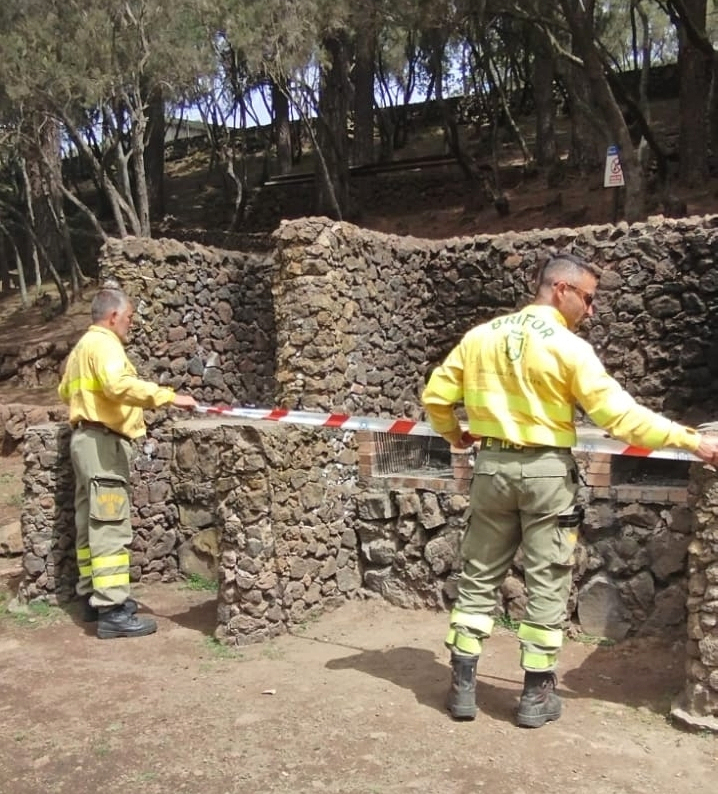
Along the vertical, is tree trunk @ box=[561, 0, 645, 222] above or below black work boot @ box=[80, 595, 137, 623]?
above

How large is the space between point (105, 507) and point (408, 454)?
199 centimetres

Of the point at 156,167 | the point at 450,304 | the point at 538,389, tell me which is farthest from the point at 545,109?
the point at 538,389

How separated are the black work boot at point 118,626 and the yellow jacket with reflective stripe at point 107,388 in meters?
1.05

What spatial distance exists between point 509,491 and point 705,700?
1.17 m

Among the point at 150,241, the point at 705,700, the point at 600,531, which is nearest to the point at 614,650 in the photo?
the point at 600,531

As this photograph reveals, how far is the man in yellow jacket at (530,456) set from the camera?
11.7 ft

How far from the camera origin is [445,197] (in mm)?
18641

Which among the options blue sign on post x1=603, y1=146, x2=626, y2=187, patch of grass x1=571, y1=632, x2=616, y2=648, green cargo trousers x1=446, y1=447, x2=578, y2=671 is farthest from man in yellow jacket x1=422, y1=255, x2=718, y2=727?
blue sign on post x1=603, y1=146, x2=626, y2=187

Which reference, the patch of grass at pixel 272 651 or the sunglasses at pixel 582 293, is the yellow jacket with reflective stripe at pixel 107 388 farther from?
the sunglasses at pixel 582 293

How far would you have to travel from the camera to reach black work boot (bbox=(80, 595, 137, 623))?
532cm

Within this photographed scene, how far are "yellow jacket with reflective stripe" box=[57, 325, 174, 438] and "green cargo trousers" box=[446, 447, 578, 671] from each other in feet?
6.84

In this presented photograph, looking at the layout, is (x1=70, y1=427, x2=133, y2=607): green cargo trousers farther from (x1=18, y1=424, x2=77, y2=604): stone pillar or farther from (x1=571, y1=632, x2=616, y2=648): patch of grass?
(x1=571, y1=632, x2=616, y2=648): patch of grass

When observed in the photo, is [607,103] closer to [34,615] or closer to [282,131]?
[34,615]

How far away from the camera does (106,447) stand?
5.34m
